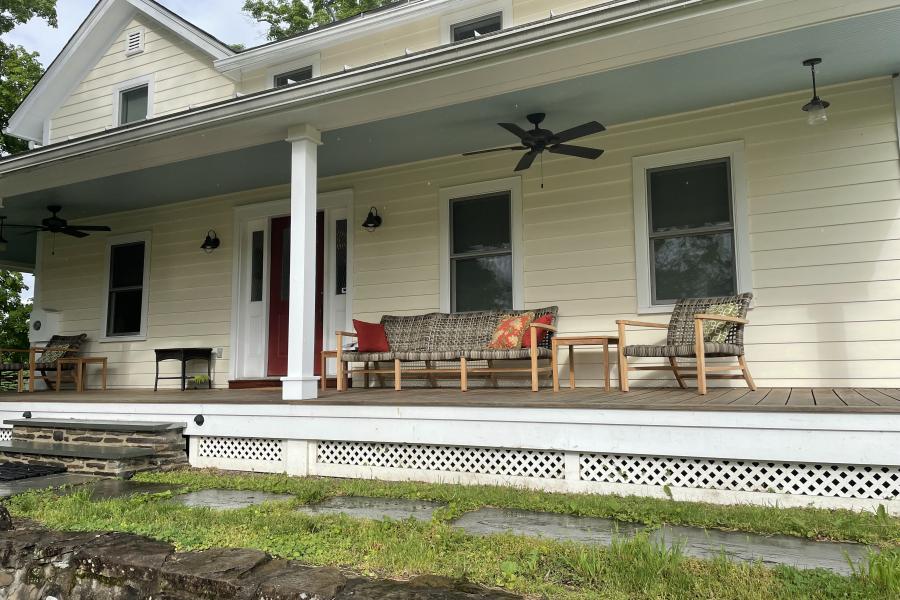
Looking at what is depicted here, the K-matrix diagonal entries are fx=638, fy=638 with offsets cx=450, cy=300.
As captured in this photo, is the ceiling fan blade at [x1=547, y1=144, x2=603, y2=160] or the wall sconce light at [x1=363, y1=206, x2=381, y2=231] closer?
the ceiling fan blade at [x1=547, y1=144, x2=603, y2=160]

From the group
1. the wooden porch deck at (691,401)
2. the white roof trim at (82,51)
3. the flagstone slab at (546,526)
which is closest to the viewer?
the flagstone slab at (546,526)

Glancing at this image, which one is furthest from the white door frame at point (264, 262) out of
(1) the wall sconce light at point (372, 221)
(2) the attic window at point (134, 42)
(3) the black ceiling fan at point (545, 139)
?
(2) the attic window at point (134, 42)

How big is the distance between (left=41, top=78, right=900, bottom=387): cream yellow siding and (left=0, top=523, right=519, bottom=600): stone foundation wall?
11.8ft

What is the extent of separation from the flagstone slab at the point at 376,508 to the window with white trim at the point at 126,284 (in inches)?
213

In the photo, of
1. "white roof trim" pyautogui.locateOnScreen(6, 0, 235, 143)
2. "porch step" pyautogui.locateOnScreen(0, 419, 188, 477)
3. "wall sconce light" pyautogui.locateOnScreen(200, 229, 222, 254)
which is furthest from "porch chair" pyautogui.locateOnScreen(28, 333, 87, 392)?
"white roof trim" pyautogui.locateOnScreen(6, 0, 235, 143)

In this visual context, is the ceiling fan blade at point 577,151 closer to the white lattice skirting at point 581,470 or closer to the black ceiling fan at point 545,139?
the black ceiling fan at point 545,139

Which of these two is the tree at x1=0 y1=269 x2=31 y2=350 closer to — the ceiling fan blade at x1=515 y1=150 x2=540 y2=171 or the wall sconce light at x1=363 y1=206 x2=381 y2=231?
the wall sconce light at x1=363 y1=206 x2=381 y2=231

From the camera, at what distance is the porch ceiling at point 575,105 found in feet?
13.0

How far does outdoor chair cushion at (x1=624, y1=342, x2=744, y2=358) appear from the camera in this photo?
4.13 m

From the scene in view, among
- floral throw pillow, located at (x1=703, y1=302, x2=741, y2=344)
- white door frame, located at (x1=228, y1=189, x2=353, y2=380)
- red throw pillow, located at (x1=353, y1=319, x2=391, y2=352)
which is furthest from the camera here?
white door frame, located at (x1=228, y1=189, x2=353, y2=380)

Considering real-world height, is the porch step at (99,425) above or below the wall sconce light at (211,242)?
below

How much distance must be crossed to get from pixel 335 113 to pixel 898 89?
3.98 metres

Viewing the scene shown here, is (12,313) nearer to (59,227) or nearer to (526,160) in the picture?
(59,227)

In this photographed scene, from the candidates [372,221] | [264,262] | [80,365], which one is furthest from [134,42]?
[372,221]
